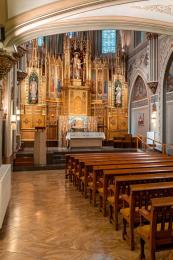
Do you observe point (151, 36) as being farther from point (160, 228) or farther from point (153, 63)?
point (160, 228)

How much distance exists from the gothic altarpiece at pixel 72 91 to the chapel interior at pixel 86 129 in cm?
7

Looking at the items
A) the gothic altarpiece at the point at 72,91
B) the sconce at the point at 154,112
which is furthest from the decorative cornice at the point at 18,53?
the sconce at the point at 154,112

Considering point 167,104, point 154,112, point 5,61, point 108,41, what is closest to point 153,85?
point 167,104

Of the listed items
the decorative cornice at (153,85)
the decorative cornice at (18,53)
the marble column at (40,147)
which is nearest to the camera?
the decorative cornice at (18,53)

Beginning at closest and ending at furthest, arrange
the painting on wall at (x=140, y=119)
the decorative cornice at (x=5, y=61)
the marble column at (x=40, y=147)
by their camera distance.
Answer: the decorative cornice at (x=5, y=61) → the marble column at (x=40, y=147) → the painting on wall at (x=140, y=119)

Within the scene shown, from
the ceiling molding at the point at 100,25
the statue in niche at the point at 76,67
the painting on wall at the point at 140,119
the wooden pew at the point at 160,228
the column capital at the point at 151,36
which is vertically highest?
the column capital at the point at 151,36

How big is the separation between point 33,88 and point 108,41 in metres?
8.21

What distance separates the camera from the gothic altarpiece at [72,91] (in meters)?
17.3

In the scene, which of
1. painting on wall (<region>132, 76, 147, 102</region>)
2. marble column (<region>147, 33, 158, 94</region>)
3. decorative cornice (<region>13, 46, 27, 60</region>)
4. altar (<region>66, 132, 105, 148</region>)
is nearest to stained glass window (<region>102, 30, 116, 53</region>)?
painting on wall (<region>132, 76, 147, 102</region>)

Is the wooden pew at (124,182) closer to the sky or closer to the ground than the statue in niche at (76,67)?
closer to the ground

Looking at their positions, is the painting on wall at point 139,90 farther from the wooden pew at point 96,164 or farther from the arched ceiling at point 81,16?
the wooden pew at point 96,164

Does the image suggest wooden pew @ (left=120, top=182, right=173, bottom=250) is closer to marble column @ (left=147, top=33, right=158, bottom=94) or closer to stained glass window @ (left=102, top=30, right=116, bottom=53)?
marble column @ (left=147, top=33, right=158, bottom=94)

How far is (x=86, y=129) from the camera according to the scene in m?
17.4

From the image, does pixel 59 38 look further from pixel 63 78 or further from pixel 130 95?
pixel 130 95
